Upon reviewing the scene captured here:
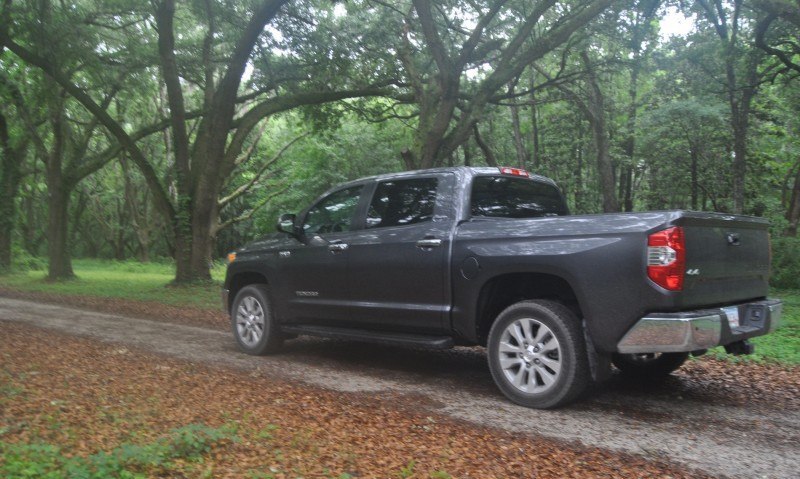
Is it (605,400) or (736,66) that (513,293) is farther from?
(736,66)

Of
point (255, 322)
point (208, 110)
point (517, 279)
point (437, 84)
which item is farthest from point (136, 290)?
point (517, 279)

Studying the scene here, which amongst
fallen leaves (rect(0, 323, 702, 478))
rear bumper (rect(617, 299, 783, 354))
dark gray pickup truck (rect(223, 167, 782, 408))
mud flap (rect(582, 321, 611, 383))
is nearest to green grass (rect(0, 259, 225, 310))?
dark gray pickup truck (rect(223, 167, 782, 408))

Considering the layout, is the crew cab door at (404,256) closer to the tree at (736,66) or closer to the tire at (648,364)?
the tire at (648,364)

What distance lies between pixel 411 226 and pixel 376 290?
0.74m

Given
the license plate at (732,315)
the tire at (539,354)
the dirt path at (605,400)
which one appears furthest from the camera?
the tire at (539,354)

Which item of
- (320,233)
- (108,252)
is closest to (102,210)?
(108,252)

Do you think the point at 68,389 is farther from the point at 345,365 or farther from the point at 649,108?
the point at 649,108

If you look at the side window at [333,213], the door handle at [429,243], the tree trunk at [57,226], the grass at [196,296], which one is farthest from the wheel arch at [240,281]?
the tree trunk at [57,226]

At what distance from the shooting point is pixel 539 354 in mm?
4789

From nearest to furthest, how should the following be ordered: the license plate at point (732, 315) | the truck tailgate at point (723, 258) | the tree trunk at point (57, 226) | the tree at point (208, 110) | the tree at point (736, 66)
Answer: the truck tailgate at point (723, 258) < the license plate at point (732, 315) < the tree at point (736, 66) < the tree at point (208, 110) < the tree trunk at point (57, 226)

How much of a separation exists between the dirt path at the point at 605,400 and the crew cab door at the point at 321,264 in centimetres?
62

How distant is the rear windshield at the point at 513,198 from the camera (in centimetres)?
571

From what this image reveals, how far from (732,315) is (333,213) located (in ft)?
13.3

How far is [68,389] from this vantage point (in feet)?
16.9
